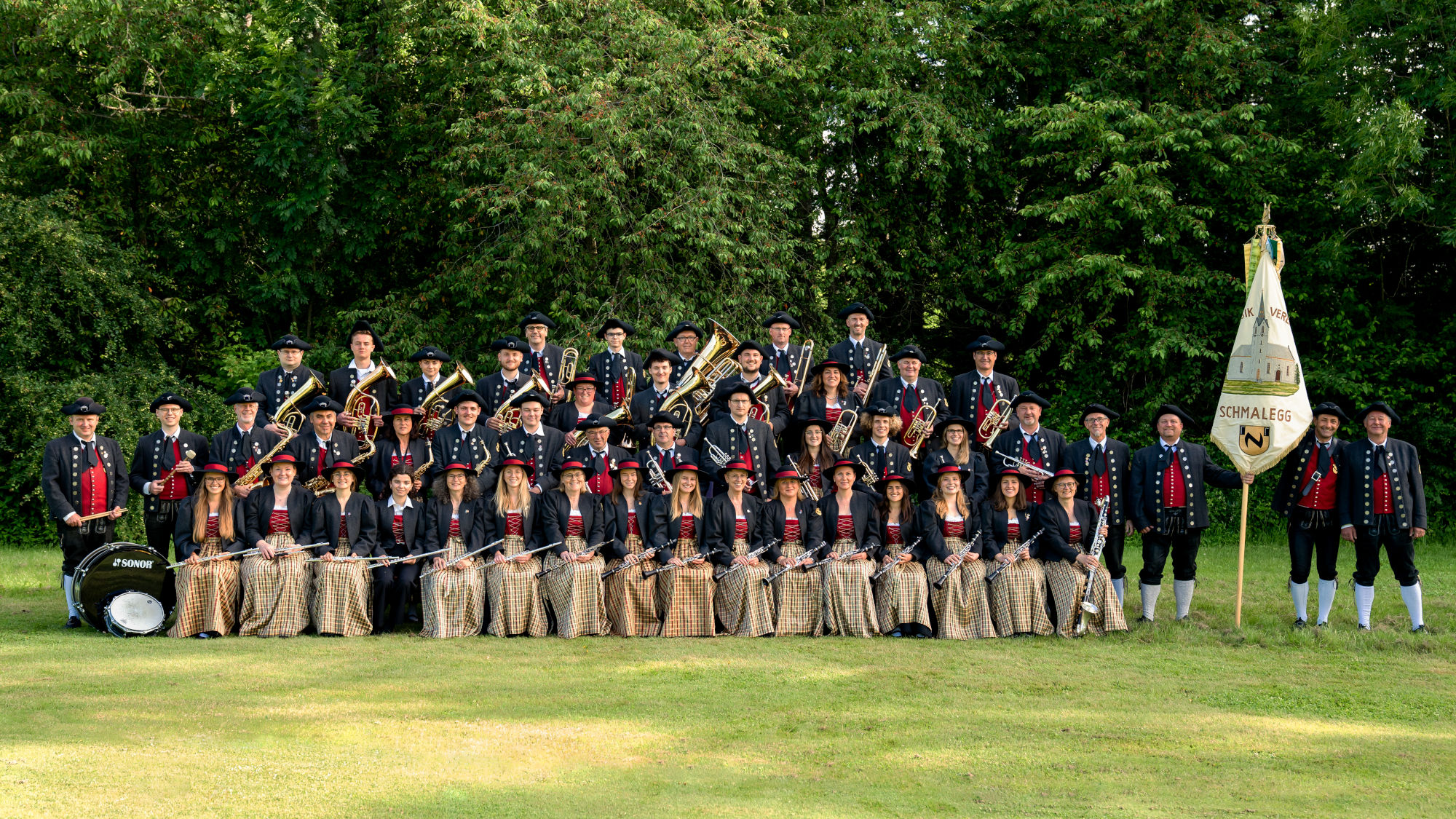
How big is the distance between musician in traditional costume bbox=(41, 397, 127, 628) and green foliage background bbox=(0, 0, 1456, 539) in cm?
671

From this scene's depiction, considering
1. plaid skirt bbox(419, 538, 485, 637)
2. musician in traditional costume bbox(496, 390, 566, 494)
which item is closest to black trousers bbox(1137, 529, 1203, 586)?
musician in traditional costume bbox(496, 390, 566, 494)

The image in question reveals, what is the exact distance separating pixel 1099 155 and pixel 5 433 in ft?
52.8

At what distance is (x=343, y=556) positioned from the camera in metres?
10.4

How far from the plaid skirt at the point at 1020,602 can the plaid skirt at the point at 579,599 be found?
10.4 ft

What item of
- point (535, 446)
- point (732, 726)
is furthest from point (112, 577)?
point (732, 726)

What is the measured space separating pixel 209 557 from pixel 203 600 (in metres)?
0.34

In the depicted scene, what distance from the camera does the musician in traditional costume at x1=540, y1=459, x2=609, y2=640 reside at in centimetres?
1035

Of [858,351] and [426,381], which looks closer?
[426,381]

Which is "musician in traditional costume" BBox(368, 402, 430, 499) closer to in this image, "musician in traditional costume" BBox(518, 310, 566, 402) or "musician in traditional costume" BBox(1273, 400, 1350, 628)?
"musician in traditional costume" BBox(518, 310, 566, 402)

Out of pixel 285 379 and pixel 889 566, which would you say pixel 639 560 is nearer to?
pixel 889 566

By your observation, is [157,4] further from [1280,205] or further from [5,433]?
[1280,205]

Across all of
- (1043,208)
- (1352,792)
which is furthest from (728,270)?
(1352,792)

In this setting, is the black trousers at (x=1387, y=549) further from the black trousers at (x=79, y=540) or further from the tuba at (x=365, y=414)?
the black trousers at (x=79, y=540)

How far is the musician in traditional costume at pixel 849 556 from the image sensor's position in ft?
34.1
